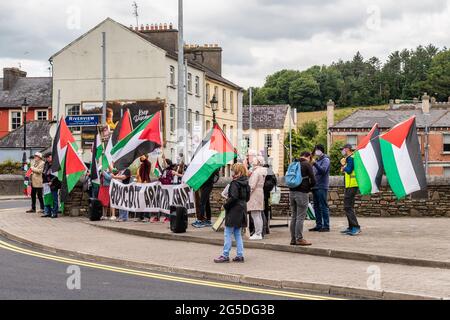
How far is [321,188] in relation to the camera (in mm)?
16953

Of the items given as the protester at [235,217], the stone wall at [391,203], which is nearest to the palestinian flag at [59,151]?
the stone wall at [391,203]

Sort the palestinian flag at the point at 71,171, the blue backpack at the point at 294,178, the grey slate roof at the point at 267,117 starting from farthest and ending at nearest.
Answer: the grey slate roof at the point at 267,117 → the palestinian flag at the point at 71,171 → the blue backpack at the point at 294,178

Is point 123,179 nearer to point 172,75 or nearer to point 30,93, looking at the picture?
point 172,75

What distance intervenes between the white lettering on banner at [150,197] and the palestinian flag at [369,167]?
15.5 feet

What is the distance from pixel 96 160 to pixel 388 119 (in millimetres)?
58089

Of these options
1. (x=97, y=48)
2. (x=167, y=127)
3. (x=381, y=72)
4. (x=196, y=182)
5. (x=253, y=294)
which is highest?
(x=381, y=72)

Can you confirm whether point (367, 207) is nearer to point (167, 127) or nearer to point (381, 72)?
point (167, 127)

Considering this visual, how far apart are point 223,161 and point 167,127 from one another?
33953 millimetres

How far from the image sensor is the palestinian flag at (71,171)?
20.9 m

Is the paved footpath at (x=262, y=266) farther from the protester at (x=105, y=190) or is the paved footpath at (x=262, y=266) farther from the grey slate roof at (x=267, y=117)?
the grey slate roof at (x=267, y=117)

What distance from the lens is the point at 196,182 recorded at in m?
17.2

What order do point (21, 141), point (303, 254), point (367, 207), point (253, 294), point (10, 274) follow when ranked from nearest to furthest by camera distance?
point (253, 294)
point (10, 274)
point (303, 254)
point (367, 207)
point (21, 141)

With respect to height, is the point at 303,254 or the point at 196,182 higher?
the point at 196,182
